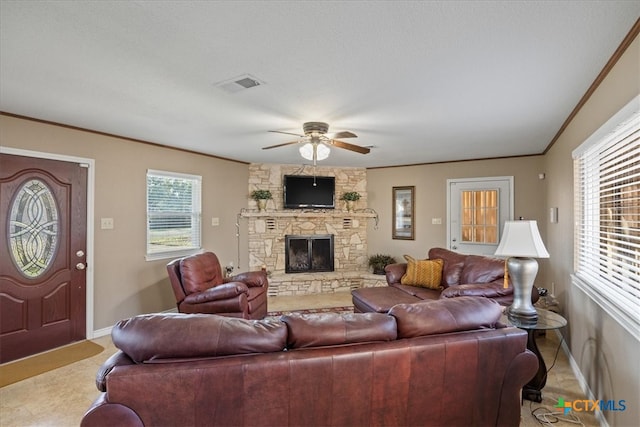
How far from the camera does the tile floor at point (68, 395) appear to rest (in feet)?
7.41

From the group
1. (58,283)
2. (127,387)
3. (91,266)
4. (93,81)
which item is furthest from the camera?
(91,266)

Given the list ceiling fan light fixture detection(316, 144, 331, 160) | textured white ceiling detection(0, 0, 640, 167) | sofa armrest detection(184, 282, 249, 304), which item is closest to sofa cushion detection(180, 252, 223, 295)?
sofa armrest detection(184, 282, 249, 304)

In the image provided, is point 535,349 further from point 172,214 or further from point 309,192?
point 172,214

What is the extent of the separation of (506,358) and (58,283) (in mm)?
4133

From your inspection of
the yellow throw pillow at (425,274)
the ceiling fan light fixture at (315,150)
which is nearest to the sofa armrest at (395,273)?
the yellow throw pillow at (425,274)

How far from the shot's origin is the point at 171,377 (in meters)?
1.34

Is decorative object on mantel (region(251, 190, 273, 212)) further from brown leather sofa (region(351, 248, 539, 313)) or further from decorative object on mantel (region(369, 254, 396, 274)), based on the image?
brown leather sofa (region(351, 248, 539, 313))

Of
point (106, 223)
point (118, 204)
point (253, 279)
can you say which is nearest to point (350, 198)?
point (253, 279)

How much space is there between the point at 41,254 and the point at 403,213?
532 cm

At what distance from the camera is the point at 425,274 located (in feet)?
13.4

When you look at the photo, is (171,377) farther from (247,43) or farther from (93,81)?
(93,81)

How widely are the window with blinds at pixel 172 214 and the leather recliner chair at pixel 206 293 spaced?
2.79 feet

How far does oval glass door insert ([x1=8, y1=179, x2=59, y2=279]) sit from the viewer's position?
3197mm

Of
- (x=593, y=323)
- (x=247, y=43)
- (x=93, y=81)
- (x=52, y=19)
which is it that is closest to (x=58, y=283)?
(x=93, y=81)
